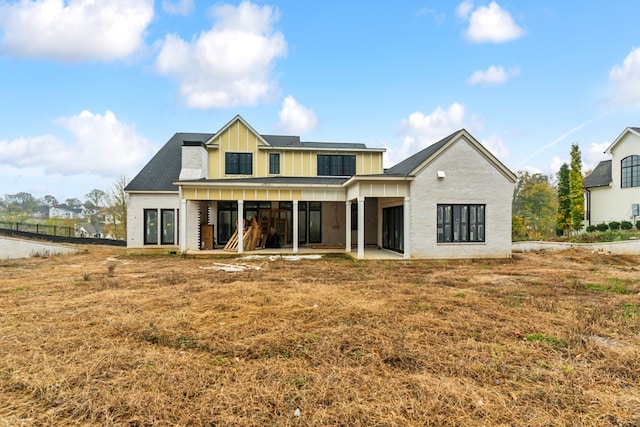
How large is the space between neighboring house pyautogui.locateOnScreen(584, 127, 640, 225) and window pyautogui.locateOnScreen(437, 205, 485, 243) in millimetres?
16041

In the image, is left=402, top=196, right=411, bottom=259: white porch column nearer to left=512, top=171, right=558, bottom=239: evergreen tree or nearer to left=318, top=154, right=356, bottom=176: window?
left=318, top=154, right=356, bottom=176: window

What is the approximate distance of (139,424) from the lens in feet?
8.98

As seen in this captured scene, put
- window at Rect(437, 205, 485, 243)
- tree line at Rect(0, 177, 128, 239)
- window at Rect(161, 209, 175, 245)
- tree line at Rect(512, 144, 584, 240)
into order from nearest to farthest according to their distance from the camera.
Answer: window at Rect(437, 205, 485, 243) < window at Rect(161, 209, 175, 245) < tree line at Rect(512, 144, 584, 240) < tree line at Rect(0, 177, 128, 239)

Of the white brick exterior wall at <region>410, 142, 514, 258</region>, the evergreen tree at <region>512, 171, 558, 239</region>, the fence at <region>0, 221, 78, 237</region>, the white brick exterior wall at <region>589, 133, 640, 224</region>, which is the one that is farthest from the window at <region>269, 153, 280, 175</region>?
the evergreen tree at <region>512, 171, 558, 239</region>

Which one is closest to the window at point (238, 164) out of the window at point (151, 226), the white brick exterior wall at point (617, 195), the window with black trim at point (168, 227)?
the window with black trim at point (168, 227)

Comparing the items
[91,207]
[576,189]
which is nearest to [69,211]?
[91,207]

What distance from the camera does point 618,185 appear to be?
2383 centimetres

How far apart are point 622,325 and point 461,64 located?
54.8 feet

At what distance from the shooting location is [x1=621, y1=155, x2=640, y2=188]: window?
74.8 ft

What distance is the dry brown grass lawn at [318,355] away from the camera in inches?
114

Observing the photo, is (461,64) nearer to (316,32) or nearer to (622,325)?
→ (316,32)

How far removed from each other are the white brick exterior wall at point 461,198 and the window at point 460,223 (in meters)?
0.24

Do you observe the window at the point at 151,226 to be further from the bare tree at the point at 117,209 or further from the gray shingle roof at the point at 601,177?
the gray shingle roof at the point at 601,177

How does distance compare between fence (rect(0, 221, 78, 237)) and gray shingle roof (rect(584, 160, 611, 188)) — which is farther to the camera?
gray shingle roof (rect(584, 160, 611, 188))
